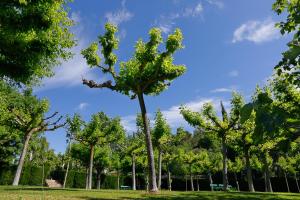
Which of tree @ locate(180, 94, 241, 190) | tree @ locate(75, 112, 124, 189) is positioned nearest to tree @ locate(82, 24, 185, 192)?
tree @ locate(180, 94, 241, 190)

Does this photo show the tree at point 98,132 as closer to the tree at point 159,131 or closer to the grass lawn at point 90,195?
the tree at point 159,131

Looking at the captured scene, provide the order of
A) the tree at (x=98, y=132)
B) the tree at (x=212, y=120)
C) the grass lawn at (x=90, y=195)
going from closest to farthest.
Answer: the grass lawn at (x=90, y=195)
the tree at (x=212, y=120)
the tree at (x=98, y=132)

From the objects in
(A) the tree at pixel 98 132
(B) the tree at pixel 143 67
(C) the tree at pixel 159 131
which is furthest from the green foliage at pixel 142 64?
(A) the tree at pixel 98 132

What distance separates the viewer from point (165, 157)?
161 feet

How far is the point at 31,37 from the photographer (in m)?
13.4

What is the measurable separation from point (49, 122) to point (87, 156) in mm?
9756

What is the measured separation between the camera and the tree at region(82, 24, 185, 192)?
17.3 m

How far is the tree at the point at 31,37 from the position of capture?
1240 cm

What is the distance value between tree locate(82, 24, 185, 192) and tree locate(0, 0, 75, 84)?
3.06 metres

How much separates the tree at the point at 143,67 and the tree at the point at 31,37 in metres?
3.06

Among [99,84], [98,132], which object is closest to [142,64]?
[99,84]

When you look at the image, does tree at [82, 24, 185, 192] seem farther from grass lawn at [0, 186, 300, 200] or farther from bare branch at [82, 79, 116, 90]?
grass lawn at [0, 186, 300, 200]

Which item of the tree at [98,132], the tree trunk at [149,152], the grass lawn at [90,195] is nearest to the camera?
the grass lawn at [90,195]

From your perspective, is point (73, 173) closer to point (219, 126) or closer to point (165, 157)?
point (165, 157)
